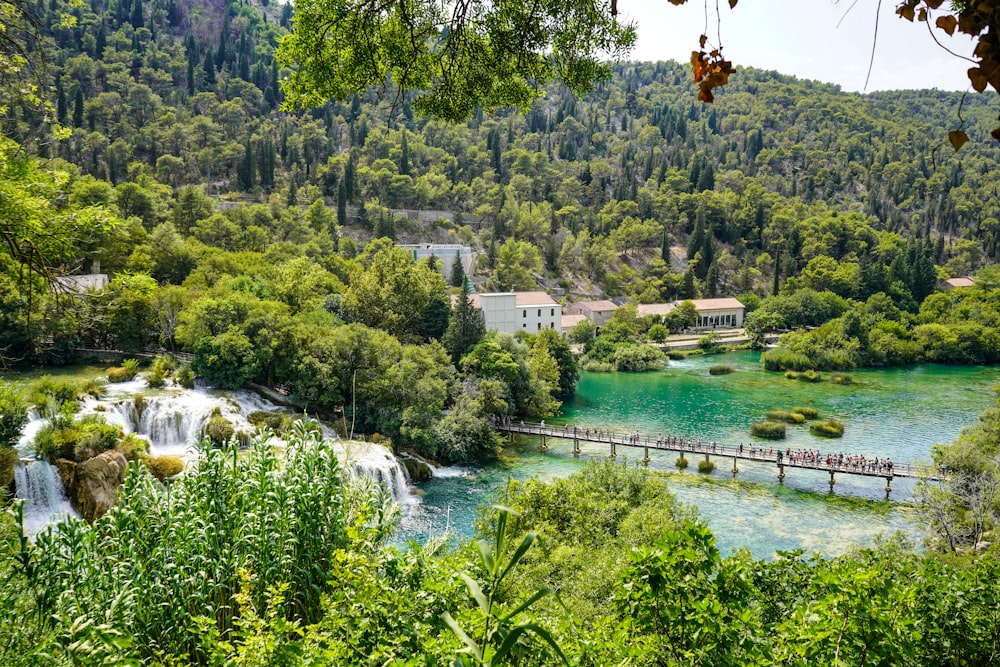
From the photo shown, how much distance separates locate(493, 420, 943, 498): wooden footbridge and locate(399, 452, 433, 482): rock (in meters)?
5.31

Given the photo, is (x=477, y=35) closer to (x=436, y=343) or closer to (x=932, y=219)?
(x=436, y=343)

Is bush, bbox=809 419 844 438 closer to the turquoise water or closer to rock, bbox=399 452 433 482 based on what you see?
the turquoise water

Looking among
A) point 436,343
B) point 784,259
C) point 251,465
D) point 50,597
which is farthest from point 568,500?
point 784,259

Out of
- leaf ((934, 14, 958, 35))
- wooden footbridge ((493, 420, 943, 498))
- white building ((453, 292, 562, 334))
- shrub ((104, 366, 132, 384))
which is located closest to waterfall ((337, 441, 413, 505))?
wooden footbridge ((493, 420, 943, 498))

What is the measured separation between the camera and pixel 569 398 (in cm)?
3516

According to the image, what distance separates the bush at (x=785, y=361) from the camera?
43.0m

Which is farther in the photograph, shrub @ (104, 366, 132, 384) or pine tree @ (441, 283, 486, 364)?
pine tree @ (441, 283, 486, 364)

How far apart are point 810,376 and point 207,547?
1653 inches

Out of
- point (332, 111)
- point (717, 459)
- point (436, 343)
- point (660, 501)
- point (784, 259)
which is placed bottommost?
point (717, 459)

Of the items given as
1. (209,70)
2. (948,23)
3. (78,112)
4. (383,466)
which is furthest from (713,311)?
(209,70)

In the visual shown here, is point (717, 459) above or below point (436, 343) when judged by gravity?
below

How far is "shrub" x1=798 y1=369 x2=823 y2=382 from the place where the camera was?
40594 millimetres

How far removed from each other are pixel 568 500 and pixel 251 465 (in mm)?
9859

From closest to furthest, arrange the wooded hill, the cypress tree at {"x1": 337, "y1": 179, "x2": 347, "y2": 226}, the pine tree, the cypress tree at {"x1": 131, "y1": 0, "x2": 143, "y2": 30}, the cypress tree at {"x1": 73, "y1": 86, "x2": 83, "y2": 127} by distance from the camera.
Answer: the pine tree < the cypress tree at {"x1": 73, "y1": 86, "x2": 83, "y2": 127} < the wooded hill < the cypress tree at {"x1": 337, "y1": 179, "x2": 347, "y2": 226} < the cypress tree at {"x1": 131, "y1": 0, "x2": 143, "y2": 30}
